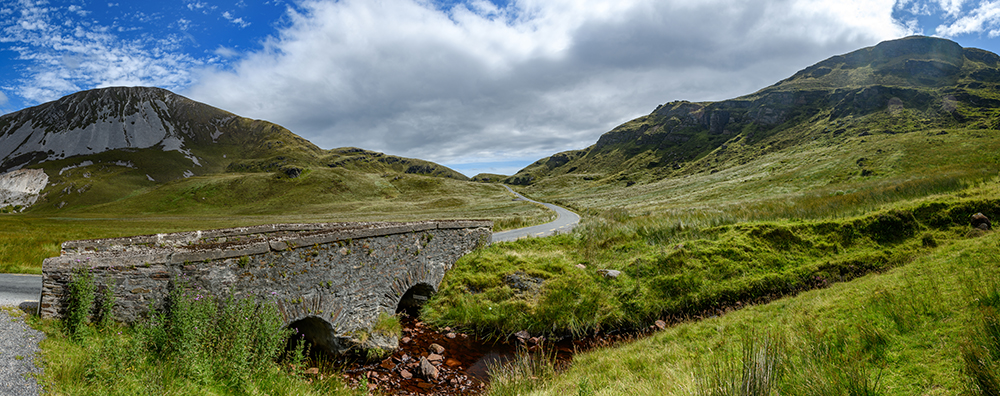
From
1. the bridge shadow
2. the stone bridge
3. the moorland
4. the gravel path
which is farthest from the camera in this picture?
the bridge shadow

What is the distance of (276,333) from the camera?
297 inches

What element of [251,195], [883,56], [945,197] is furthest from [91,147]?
[883,56]

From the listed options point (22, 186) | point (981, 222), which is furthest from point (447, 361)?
point (22, 186)

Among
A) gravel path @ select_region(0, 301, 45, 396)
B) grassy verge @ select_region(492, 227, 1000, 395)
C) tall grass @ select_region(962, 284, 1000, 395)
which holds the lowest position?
grassy verge @ select_region(492, 227, 1000, 395)

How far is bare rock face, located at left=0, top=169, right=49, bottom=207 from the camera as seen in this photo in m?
125

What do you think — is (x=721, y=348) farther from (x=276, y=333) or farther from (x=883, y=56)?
(x=883, y=56)

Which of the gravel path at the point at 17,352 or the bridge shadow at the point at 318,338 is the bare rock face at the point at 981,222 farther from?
the gravel path at the point at 17,352

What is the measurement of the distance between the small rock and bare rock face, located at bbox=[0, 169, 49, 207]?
200 m

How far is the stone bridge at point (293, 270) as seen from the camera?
254 inches

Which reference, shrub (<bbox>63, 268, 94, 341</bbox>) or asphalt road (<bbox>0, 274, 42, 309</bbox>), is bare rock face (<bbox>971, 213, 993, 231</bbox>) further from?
asphalt road (<bbox>0, 274, 42, 309</bbox>)

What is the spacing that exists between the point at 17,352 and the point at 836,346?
40.5ft

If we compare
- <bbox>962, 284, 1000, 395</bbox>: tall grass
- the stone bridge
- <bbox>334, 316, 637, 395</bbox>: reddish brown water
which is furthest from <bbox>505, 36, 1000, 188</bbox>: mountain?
the stone bridge

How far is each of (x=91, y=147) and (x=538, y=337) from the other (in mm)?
262337

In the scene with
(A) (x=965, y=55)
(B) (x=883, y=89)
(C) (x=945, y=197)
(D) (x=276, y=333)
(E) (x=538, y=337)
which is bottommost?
(E) (x=538, y=337)
